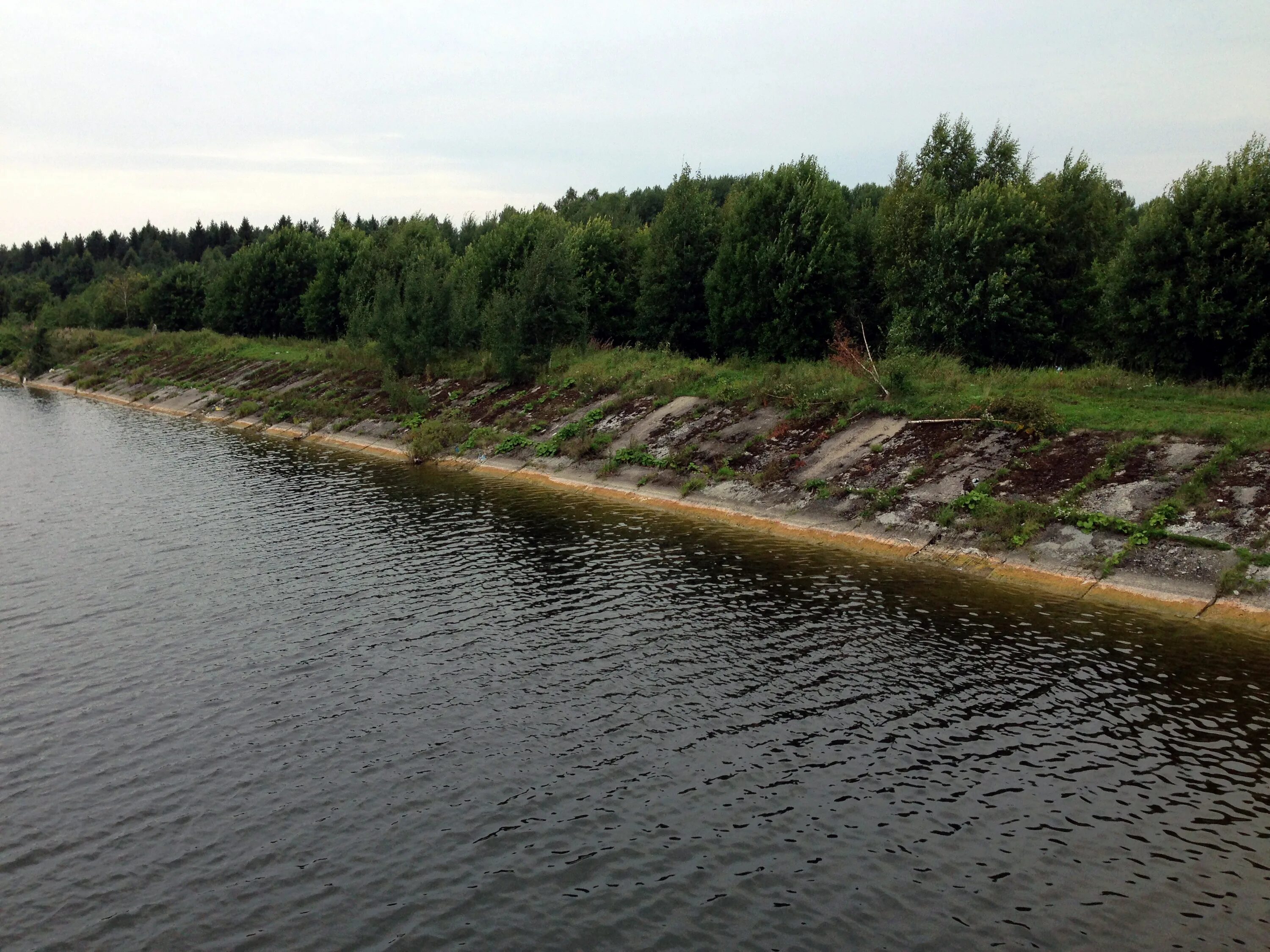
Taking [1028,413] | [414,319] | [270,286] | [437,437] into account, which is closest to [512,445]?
[437,437]

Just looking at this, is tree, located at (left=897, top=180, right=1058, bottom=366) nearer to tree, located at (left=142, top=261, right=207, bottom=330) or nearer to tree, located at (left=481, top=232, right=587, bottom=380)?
tree, located at (left=481, top=232, right=587, bottom=380)

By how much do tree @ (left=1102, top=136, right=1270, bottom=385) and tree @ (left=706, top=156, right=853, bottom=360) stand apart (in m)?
17.4

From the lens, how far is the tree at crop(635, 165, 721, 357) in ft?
217

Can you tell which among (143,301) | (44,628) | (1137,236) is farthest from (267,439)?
(143,301)

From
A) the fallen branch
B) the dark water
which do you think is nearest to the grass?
the fallen branch

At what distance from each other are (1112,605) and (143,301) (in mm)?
133364

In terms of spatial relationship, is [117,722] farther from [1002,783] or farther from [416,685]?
[1002,783]

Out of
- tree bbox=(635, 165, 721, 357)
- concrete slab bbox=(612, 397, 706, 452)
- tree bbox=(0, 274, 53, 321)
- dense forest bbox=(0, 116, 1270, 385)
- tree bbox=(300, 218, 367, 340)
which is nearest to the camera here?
dense forest bbox=(0, 116, 1270, 385)

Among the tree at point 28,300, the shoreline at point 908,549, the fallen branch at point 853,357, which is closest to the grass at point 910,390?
the fallen branch at point 853,357

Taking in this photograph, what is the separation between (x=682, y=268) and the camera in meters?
66.2

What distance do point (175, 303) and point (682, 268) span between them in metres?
91.9

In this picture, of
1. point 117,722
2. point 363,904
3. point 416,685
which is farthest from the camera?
point 416,685

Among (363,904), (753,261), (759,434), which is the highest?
(753,261)

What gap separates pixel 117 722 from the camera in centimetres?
2028
